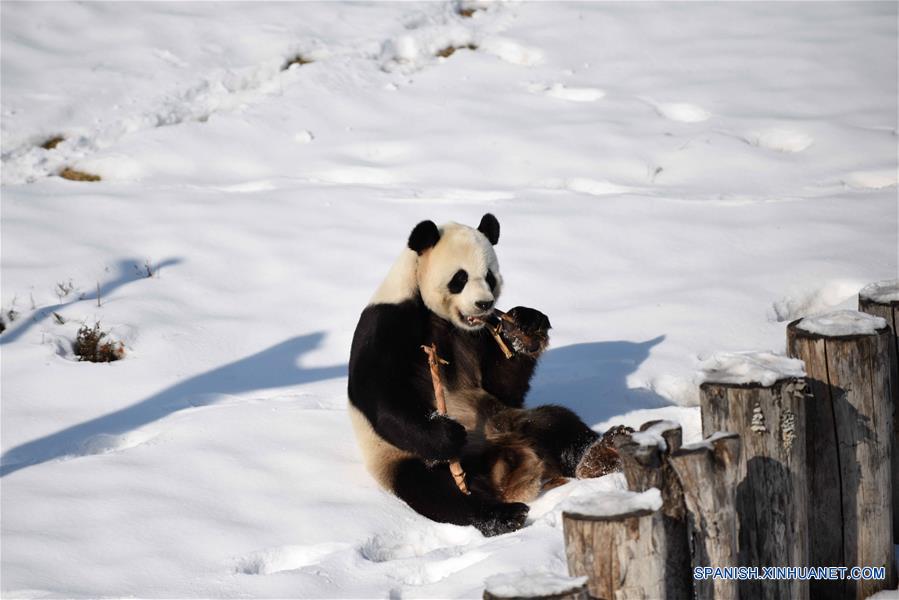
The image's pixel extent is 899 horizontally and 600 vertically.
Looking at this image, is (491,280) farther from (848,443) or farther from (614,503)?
(614,503)

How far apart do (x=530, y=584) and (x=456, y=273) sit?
2143mm

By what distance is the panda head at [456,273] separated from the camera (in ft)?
13.9

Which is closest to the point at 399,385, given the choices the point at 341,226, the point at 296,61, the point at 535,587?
the point at 535,587

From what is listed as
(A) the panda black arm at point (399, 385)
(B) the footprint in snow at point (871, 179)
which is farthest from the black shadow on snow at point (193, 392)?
(B) the footprint in snow at point (871, 179)

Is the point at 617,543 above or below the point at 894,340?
below

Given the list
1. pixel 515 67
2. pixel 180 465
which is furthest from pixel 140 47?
pixel 180 465

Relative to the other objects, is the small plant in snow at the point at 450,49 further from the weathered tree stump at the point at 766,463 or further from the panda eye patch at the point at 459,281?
the weathered tree stump at the point at 766,463

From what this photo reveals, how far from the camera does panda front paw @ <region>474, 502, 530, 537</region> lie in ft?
13.0

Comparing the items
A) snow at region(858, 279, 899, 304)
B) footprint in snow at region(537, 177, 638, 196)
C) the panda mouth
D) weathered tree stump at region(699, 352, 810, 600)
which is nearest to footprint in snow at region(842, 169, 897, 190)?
footprint in snow at region(537, 177, 638, 196)

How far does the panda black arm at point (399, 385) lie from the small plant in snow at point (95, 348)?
232cm

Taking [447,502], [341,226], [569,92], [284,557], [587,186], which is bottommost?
[284,557]

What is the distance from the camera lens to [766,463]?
297 cm

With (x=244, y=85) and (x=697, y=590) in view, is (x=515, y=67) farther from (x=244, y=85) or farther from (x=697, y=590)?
(x=697, y=590)

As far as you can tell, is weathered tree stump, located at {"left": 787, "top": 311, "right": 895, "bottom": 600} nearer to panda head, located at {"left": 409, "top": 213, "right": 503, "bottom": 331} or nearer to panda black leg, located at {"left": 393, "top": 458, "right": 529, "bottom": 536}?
panda black leg, located at {"left": 393, "top": 458, "right": 529, "bottom": 536}
